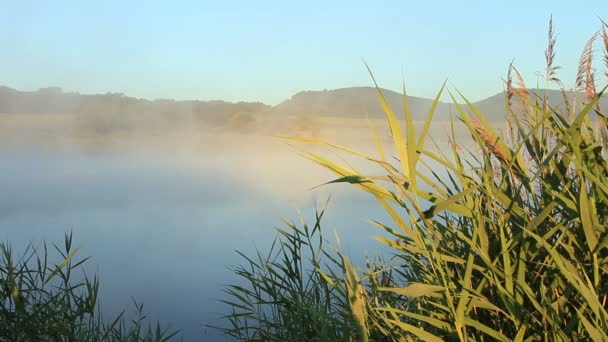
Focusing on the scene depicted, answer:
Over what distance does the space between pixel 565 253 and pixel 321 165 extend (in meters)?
0.84

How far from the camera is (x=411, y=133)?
1.77 metres

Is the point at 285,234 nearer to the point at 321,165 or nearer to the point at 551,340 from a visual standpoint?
the point at 321,165

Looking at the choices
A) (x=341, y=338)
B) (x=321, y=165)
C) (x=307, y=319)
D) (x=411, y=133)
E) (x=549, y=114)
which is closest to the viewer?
(x=411, y=133)

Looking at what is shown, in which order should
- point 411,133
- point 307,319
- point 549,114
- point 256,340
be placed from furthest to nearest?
point 256,340
point 307,319
point 549,114
point 411,133

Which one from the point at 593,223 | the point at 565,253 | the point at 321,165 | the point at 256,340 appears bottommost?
the point at 256,340

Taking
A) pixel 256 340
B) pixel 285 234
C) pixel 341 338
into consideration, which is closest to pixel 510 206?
pixel 341 338

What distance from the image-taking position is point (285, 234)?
124 inches

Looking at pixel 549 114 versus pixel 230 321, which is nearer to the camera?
pixel 549 114

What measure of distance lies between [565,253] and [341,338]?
3.77 feet

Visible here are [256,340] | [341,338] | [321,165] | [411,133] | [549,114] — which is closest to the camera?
[411,133]

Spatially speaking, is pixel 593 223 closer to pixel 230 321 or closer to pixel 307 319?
pixel 307 319

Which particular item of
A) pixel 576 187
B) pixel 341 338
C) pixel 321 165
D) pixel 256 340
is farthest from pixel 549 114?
pixel 256 340

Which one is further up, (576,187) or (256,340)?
(576,187)

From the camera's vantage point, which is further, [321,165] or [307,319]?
[307,319]
